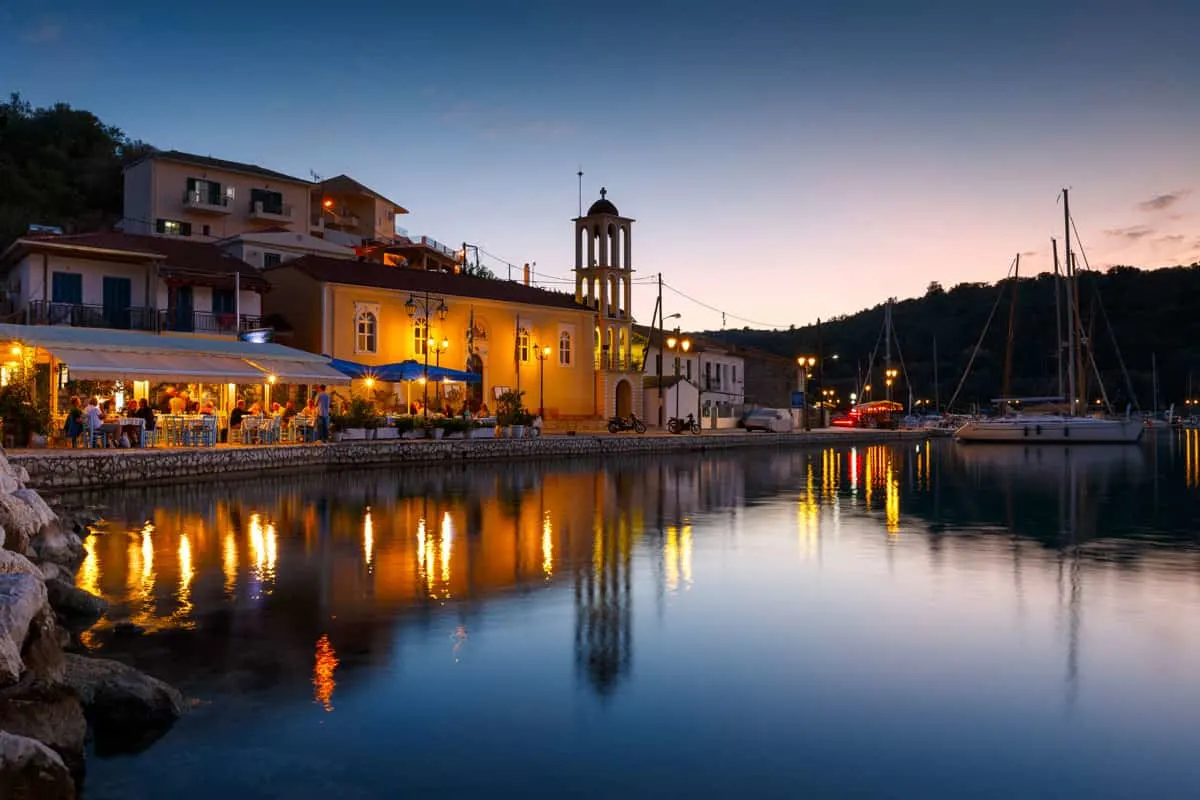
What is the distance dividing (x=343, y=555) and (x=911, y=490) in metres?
16.7

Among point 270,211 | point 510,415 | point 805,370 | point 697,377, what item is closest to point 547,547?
point 510,415

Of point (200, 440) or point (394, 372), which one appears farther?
point (394, 372)

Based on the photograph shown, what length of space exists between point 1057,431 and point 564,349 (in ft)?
97.4

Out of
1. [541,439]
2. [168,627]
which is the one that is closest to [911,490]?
[541,439]

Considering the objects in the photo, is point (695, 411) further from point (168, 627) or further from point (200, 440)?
point (168, 627)

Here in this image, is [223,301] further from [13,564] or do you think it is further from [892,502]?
[13,564]

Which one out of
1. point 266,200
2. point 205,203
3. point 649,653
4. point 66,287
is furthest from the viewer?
point 266,200

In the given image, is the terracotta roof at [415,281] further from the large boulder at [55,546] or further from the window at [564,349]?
the large boulder at [55,546]

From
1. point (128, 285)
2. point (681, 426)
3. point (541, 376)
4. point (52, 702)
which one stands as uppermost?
point (128, 285)

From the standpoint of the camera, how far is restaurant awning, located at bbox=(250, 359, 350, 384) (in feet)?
95.3

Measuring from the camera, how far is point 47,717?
18.9ft

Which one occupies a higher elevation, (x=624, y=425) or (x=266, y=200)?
(x=266, y=200)

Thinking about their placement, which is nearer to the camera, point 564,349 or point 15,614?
point 15,614

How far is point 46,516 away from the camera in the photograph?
12.3 meters
